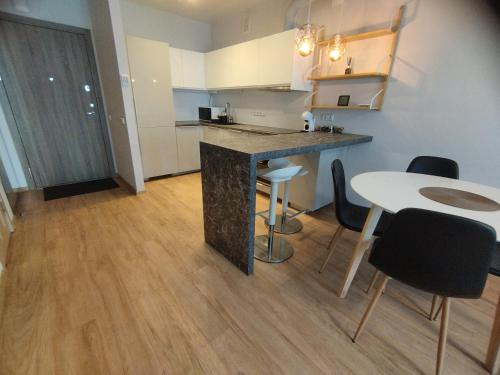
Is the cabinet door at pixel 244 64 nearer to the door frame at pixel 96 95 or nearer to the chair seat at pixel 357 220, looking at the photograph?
the door frame at pixel 96 95

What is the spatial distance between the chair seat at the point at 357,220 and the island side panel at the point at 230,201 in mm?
667

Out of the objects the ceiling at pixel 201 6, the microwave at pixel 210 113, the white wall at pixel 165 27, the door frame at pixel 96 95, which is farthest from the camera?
the microwave at pixel 210 113

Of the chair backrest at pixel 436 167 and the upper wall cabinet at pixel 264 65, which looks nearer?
the chair backrest at pixel 436 167

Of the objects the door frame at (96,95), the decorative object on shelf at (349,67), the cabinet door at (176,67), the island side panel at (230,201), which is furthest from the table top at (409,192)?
the door frame at (96,95)

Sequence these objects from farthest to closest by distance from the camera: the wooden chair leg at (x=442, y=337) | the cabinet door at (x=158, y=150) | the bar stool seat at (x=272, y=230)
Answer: the cabinet door at (x=158, y=150) < the bar stool seat at (x=272, y=230) < the wooden chair leg at (x=442, y=337)

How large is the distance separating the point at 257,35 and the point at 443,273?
12.3ft

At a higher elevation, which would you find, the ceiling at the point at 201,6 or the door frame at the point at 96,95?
the ceiling at the point at 201,6

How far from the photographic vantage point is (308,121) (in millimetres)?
2762

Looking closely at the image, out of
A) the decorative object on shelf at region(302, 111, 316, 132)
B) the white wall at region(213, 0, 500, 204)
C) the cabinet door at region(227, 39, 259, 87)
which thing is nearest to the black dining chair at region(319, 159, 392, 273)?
the white wall at region(213, 0, 500, 204)

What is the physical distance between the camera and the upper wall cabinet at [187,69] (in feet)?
12.2

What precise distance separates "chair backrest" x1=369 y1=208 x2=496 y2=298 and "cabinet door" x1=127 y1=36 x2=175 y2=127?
3.52 metres

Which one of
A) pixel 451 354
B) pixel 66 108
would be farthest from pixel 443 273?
pixel 66 108

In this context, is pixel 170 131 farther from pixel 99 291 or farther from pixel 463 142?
pixel 463 142

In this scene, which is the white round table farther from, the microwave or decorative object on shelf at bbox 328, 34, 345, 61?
the microwave
